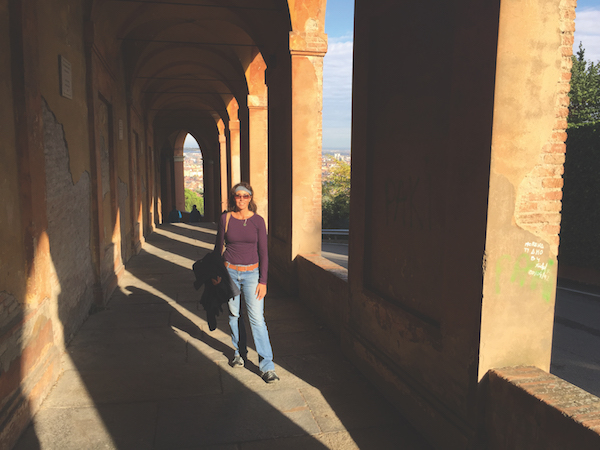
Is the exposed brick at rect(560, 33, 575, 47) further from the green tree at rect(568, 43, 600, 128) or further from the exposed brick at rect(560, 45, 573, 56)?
the green tree at rect(568, 43, 600, 128)

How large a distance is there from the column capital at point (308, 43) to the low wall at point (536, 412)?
17.7ft

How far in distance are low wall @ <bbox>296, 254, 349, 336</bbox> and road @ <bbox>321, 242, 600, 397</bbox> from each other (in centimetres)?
320

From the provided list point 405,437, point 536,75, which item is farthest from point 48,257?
point 536,75

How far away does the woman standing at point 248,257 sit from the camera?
3.99 meters

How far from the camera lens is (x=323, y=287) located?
18.3ft

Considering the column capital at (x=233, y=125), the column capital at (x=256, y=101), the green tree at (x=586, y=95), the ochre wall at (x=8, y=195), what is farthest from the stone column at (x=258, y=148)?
the green tree at (x=586, y=95)

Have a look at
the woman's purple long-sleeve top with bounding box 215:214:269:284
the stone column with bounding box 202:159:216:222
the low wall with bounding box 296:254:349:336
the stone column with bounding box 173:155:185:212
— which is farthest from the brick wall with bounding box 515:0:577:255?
the stone column with bounding box 173:155:185:212

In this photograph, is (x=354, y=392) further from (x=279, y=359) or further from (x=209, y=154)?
(x=209, y=154)

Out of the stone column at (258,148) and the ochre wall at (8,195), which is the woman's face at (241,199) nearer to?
the ochre wall at (8,195)

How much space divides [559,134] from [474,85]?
55 cm

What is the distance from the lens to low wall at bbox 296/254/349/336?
503cm

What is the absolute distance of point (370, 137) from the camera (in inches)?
159

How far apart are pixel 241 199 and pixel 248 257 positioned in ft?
Answer: 1.71

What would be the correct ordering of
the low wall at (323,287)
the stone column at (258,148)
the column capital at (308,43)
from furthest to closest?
the stone column at (258,148)
the column capital at (308,43)
the low wall at (323,287)
